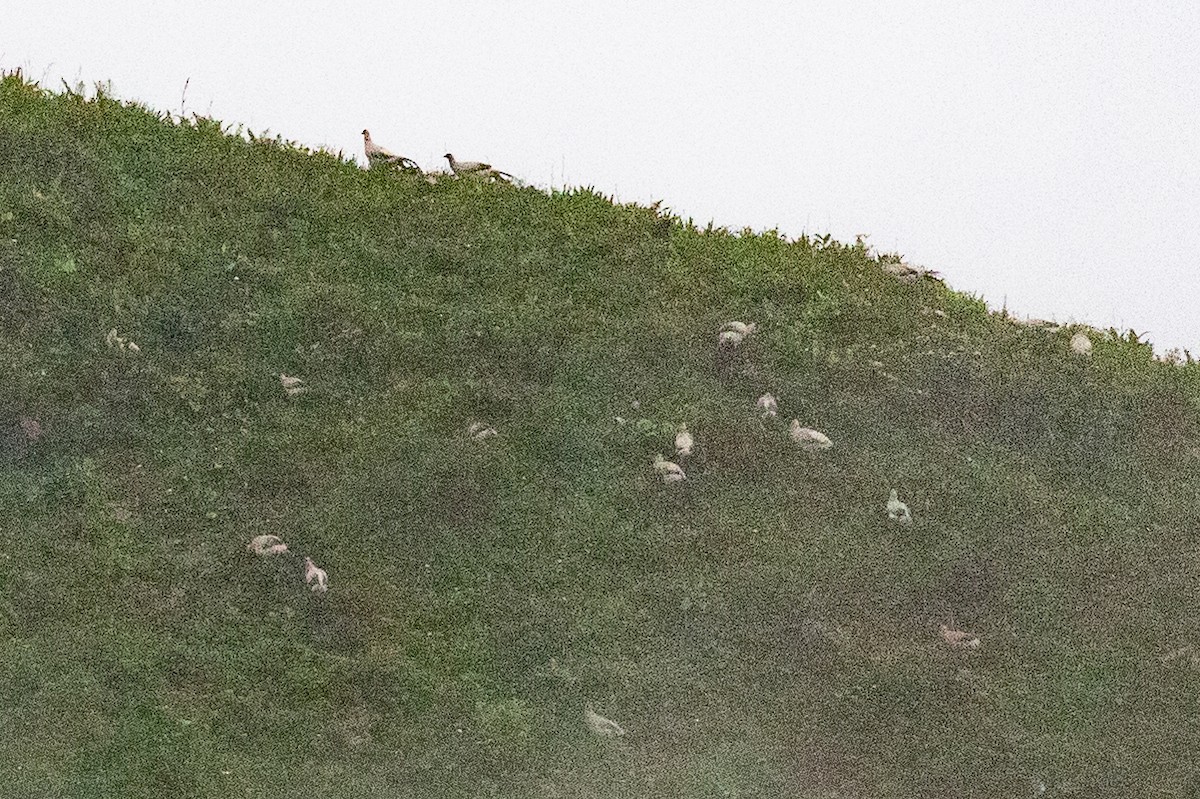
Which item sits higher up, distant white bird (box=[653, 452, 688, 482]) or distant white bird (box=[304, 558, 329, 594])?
distant white bird (box=[653, 452, 688, 482])

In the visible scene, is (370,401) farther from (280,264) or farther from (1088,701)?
(1088,701)

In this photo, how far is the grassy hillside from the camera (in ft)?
29.1

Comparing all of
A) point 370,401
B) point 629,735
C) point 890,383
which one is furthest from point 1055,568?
point 370,401

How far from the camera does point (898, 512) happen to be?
435 inches

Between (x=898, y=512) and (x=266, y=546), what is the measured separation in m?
5.03

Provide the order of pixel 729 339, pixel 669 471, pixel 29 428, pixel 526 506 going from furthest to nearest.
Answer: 1. pixel 729 339
2. pixel 669 471
3. pixel 526 506
4. pixel 29 428

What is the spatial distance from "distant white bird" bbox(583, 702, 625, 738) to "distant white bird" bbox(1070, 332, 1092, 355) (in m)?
6.96

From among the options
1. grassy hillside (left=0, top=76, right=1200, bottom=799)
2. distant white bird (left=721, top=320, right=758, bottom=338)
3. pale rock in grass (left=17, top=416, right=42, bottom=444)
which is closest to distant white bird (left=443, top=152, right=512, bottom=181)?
grassy hillside (left=0, top=76, right=1200, bottom=799)

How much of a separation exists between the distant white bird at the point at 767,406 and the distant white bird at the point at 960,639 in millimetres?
2485

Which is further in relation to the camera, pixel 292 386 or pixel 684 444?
pixel 684 444

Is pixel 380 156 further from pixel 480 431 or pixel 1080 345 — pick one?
pixel 1080 345

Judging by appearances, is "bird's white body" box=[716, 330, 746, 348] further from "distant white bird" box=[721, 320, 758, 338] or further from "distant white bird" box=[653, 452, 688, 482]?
"distant white bird" box=[653, 452, 688, 482]

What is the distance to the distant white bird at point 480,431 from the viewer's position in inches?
424

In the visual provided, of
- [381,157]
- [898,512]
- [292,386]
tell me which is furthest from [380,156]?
[898,512]
